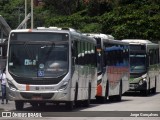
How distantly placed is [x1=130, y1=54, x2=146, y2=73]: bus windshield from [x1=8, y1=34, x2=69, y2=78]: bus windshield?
15.6m

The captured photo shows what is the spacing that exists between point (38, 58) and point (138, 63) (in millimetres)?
16506

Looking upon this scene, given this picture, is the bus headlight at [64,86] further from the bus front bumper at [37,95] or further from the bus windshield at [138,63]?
the bus windshield at [138,63]

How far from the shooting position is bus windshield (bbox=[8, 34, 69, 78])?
23.4 meters

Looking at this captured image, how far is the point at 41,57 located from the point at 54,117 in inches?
127

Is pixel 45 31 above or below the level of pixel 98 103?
above

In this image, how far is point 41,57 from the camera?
77.2 feet

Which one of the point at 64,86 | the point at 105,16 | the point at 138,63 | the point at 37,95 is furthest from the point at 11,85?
the point at 105,16

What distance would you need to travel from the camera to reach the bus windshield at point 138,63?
38.9m

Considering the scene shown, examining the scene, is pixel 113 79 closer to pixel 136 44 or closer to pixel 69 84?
pixel 136 44

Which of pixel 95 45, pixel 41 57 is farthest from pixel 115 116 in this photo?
pixel 95 45

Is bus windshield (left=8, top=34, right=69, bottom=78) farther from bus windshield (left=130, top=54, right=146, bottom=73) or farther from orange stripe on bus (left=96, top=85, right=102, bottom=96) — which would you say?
bus windshield (left=130, top=54, right=146, bottom=73)

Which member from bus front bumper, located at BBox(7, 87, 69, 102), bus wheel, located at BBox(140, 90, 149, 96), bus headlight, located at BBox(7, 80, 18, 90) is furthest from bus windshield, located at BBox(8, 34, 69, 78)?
bus wheel, located at BBox(140, 90, 149, 96)

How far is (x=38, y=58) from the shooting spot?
2353 cm

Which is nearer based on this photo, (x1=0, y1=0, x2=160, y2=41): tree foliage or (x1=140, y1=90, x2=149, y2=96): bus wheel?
(x1=140, y1=90, x2=149, y2=96): bus wheel
